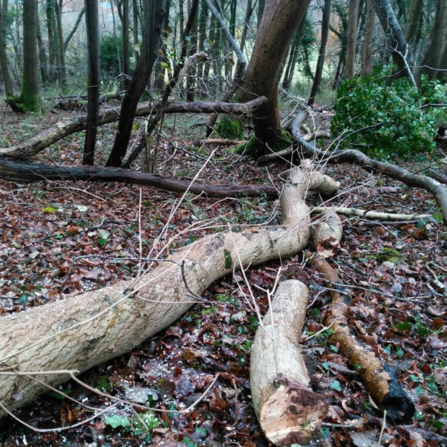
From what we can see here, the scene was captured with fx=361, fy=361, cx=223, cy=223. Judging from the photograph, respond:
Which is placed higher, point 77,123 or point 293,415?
point 77,123

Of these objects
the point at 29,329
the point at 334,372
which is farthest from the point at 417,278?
the point at 29,329

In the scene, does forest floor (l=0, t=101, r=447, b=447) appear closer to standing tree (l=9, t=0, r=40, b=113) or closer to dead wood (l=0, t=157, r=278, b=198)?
dead wood (l=0, t=157, r=278, b=198)

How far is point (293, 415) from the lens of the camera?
2.08 meters

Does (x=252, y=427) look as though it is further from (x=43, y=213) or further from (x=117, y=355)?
(x=43, y=213)

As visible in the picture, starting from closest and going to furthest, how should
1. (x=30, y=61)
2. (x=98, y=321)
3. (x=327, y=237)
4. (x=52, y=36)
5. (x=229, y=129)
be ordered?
1. (x=98, y=321)
2. (x=327, y=237)
3. (x=229, y=129)
4. (x=30, y=61)
5. (x=52, y=36)

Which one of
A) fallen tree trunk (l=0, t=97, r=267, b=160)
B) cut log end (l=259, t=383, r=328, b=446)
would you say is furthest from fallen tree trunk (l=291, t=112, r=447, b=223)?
cut log end (l=259, t=383, r=328, b=446)

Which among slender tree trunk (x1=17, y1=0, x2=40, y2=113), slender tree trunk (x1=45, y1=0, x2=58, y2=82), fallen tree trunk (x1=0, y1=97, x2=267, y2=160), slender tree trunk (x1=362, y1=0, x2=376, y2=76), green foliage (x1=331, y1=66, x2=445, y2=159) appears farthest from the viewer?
slender tree trunk (x1=45, y1=0, x2=58, y2=82)

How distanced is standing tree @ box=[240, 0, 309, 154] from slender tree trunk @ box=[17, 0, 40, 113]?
8.27 metres

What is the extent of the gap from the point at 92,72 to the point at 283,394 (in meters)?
5.10

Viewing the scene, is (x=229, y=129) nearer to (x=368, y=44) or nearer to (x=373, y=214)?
(x=373, y=214)

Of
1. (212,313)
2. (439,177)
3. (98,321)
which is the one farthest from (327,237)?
(439,177)

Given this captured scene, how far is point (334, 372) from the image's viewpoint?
2703 mm

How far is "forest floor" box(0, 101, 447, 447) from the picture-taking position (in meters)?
2.20

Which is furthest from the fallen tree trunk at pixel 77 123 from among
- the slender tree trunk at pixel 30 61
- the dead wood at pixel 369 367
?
the slender tree trunk at pixel 30 61
